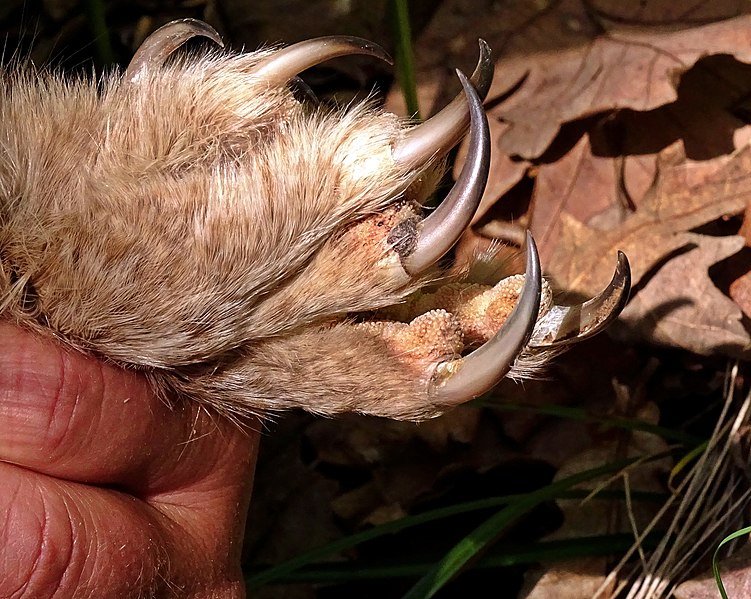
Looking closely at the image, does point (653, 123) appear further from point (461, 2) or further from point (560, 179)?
point (461, 2)

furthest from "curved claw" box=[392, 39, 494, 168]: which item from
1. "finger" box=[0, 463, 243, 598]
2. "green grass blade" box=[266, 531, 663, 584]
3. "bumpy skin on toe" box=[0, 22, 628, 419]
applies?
"green grass blade" box=[266, 531, 663, 584]

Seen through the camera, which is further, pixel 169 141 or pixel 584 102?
pixel 584 102

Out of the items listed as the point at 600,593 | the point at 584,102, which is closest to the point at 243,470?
the point at 600,593

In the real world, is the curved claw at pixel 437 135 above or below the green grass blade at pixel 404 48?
above

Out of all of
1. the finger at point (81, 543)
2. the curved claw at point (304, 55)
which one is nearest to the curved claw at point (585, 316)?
the curved claw at point (304, 55)

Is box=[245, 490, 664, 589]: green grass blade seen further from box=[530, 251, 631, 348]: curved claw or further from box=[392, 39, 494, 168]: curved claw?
box=[392, 39, 494, 168]: curved claw

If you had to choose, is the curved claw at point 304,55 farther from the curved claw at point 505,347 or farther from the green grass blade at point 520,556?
the green grass blade at point 520,556

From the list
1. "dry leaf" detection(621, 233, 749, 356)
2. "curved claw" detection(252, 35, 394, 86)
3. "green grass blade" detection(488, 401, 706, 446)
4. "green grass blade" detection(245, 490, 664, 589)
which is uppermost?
"curved claw" detection(252, 35, 394, 86)

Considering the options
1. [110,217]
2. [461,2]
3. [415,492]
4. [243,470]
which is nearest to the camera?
[110,217]
